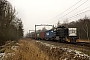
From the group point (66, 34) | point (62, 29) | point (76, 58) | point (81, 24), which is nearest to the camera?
point (76, 58)

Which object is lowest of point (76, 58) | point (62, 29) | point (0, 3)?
point (76, 58)

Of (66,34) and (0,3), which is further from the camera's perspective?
(66,34)

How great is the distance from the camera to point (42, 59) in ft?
29.5

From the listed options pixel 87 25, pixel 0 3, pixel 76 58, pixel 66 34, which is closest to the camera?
pixel 76 58

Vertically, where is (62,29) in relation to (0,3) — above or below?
below

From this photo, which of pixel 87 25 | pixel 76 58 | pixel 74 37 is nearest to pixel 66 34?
pixel 74 37

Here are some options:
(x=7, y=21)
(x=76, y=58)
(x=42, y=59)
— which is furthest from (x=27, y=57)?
(x=7, y=21)

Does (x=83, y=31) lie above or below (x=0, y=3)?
below

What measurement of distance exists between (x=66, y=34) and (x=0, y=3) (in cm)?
1267

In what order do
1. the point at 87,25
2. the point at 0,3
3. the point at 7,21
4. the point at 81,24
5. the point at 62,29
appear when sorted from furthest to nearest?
1. the point at 81,24
2. the point at 87,25
3. the point at 7,21
4. the point at 62,29
5. the point at 0,3

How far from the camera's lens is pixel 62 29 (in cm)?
3041

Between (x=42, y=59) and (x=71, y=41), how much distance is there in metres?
18.2

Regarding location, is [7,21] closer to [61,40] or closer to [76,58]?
[61,40]

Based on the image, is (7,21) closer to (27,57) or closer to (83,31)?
(27,57)
